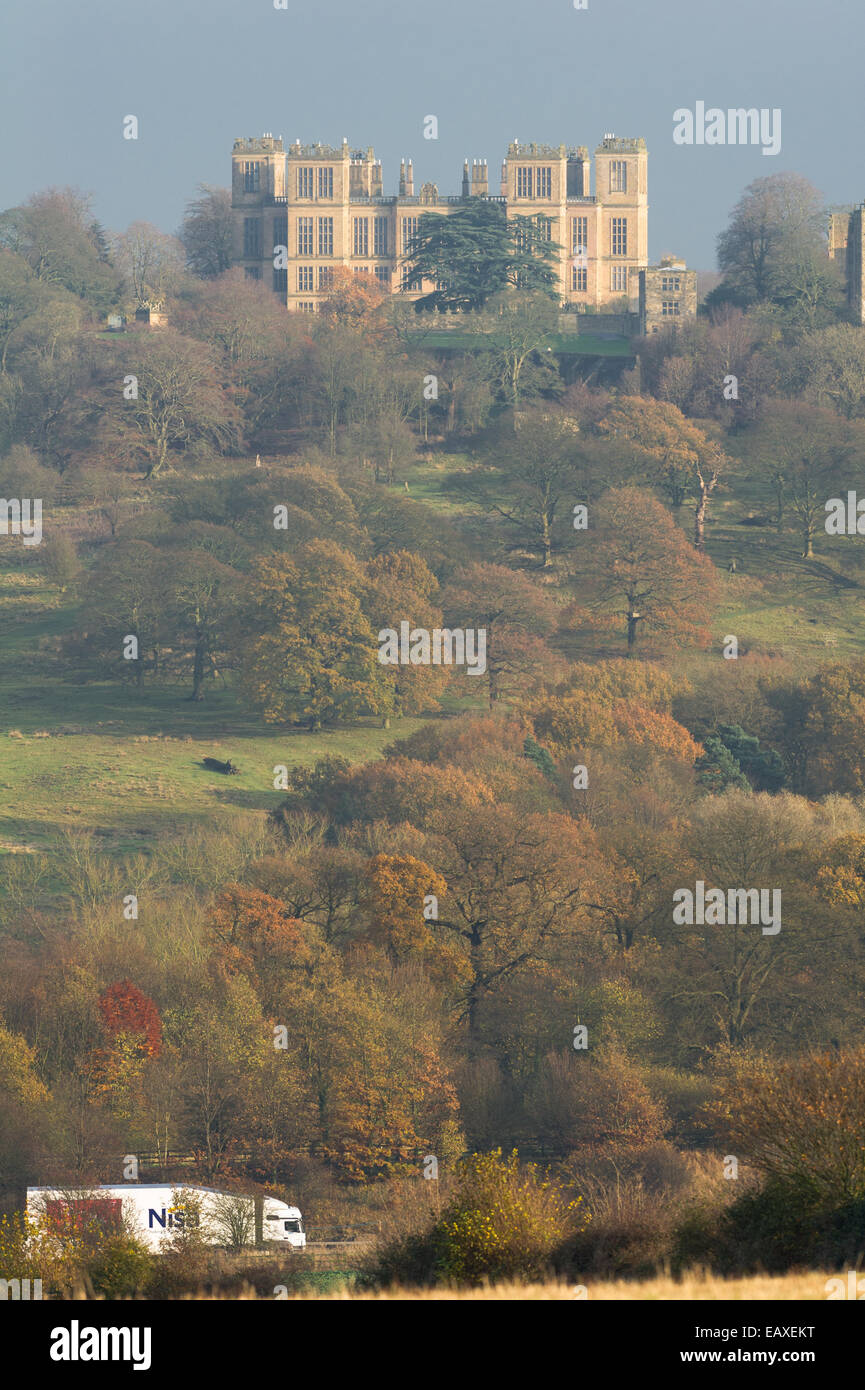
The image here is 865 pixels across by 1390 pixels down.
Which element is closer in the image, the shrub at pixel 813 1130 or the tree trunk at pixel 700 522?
the shrub at pixel 813 1130

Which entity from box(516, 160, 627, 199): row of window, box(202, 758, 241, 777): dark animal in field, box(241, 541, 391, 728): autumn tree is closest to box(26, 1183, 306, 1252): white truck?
box(202, 758, 241, 777): dark animal in field

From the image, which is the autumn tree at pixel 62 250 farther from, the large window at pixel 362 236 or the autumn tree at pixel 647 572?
the autumn tree at pixel 647 572

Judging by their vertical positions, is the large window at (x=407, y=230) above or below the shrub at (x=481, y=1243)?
above

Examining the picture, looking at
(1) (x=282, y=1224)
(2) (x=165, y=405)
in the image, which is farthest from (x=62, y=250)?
(1) (x=282, y=1224)

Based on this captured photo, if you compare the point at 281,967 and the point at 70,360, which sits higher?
the point at 70,360

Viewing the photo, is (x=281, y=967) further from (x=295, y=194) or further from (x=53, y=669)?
(x=295, y=194)

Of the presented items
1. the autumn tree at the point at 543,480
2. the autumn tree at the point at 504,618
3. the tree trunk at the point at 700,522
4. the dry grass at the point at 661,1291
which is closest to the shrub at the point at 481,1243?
the dry grass at the point at 661,1291
